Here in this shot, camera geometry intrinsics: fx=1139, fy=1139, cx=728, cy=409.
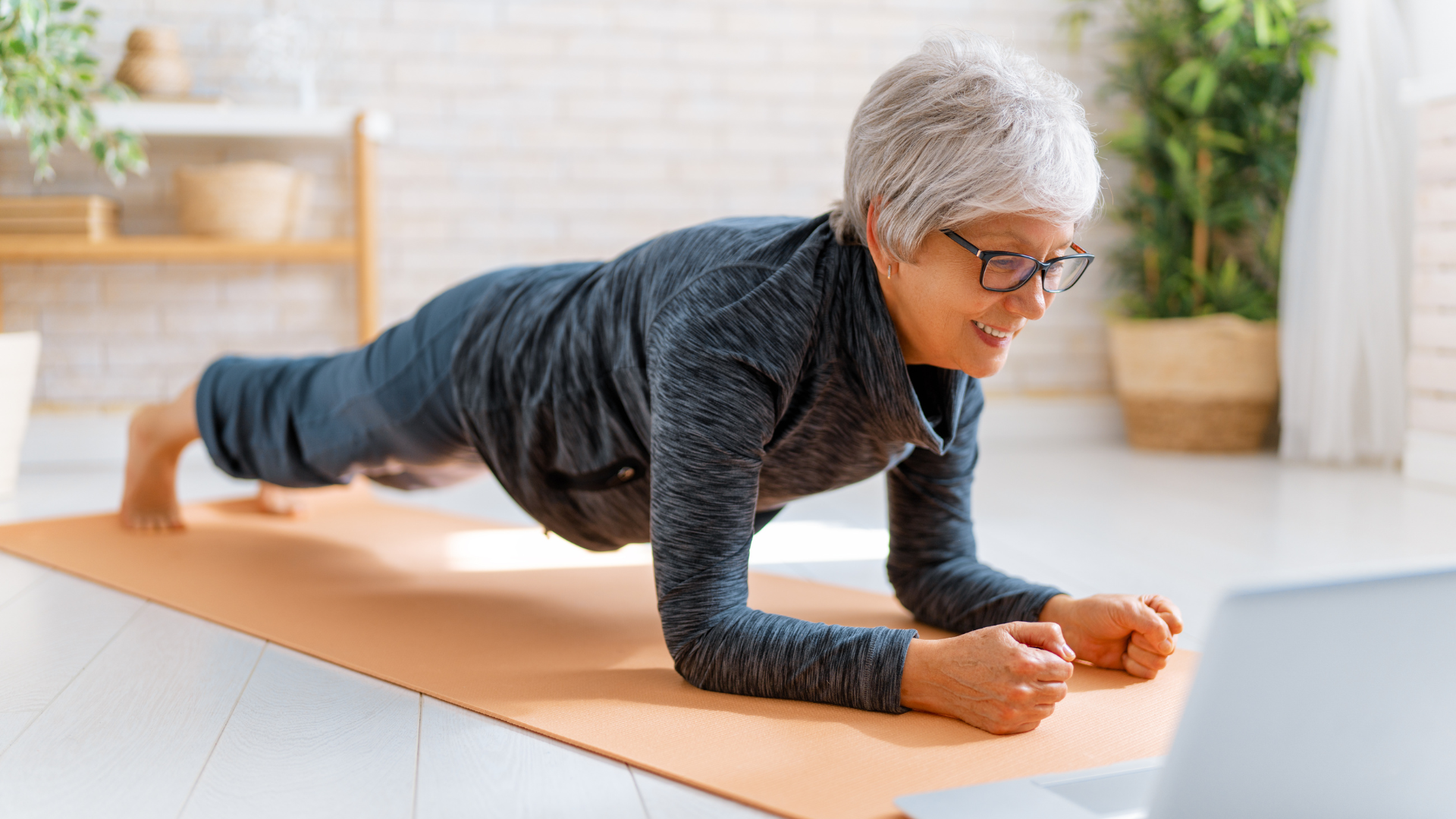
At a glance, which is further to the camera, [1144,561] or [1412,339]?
[1412,339]

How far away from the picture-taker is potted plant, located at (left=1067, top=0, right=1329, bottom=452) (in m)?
3.47

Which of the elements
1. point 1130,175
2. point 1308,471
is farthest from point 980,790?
point 1130,175

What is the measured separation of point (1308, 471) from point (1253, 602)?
9.14 feet

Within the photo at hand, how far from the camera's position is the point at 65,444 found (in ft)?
10.8

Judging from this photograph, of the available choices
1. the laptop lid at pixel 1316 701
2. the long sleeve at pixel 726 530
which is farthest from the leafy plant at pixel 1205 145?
the laptop lid at pixel 1316 701

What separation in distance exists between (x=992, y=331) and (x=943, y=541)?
1.39 feet

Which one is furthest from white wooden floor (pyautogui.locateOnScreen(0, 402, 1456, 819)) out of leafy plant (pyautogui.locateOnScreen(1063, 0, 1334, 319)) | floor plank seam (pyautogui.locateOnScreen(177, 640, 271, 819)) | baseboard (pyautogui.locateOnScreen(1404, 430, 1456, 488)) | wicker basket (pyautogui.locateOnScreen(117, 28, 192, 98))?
wicker basket (pyautogui.locateOnScreen(117, 28, 192, 98))

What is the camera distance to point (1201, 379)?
11.5 ft

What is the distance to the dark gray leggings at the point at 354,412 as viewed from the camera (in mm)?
1609

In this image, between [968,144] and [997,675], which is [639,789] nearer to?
[997,675]

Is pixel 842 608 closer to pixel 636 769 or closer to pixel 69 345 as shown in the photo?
pixel 636 769

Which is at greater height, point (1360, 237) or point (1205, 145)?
point (1205, 145)

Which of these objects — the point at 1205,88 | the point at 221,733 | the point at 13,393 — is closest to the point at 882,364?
the point at 221,733

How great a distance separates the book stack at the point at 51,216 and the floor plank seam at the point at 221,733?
6.94ft
